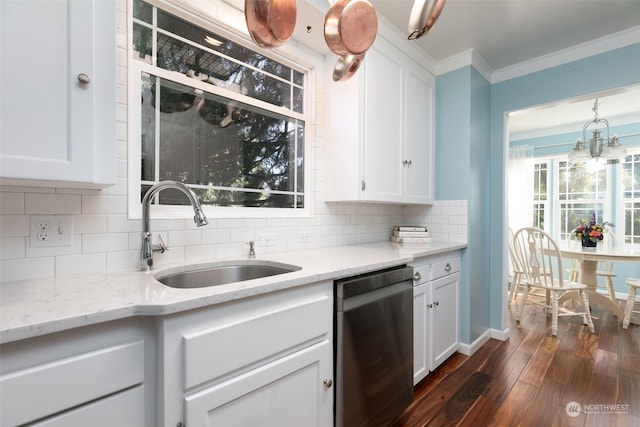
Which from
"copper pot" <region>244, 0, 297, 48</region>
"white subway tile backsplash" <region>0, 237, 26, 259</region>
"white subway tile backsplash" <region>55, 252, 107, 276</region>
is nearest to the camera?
"copper pot" <region>244, 0, 297, 48</region>

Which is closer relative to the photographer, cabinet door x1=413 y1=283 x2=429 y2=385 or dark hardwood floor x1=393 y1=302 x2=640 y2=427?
dark hardwood floor x1=393 y1=302 x2=640 y2=427

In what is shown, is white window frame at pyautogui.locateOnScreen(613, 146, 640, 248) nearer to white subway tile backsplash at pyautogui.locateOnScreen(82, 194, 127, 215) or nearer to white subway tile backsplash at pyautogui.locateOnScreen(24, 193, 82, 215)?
white subway tile backsplash at pyautogui.locateOnScreen(82, 194, 127, 215)

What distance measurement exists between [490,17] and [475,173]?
1175mm

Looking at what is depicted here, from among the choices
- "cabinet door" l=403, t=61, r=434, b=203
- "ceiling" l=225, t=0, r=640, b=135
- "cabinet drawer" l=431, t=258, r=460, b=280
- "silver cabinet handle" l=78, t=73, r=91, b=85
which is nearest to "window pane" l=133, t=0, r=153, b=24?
"ceiling" l=225, t=0, r=640, b=135

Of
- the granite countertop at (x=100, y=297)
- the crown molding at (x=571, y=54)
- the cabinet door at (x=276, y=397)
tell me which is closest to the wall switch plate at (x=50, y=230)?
the granite countertop at (x=100, y=297)

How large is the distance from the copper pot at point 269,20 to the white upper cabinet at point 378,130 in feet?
3.53

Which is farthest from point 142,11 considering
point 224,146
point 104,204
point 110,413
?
point 110,413

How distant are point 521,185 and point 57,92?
18.5 ft

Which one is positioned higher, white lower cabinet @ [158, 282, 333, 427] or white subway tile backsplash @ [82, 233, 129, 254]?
white subway tile backsplash @ [82, 233, 129, 254]

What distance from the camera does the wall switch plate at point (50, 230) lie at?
1.09m

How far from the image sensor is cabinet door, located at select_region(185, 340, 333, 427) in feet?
3.02

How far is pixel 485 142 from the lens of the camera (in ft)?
9.23

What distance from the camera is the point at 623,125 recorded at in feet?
13.5

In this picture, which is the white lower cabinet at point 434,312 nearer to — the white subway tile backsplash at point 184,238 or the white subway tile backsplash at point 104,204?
the white subway tile backsplash at point 184,238
